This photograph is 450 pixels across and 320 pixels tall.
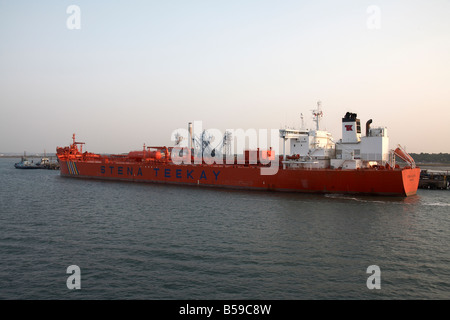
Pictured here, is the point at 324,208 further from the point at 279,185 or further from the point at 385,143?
the point at 385,143

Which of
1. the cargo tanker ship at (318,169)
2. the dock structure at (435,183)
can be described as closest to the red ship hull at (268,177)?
the cargo tanker ship at (318,169)

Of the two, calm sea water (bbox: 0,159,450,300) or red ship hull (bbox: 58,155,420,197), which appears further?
red ship hull (bbox: 58,155,420,197)

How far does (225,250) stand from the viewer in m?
12.3

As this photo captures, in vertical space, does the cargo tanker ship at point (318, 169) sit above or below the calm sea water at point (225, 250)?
above

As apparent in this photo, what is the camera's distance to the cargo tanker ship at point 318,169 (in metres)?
24.4

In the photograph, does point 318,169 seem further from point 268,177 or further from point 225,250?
point 225,250

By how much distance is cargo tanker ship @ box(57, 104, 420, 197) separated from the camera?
80.1 ft

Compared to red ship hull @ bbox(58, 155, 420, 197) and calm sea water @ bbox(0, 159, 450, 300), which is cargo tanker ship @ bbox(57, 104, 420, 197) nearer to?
red ship hull @ bbox(58, 155, 420, 197)

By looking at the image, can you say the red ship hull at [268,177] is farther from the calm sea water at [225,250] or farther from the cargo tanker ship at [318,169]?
the calm sea water at [225,250]

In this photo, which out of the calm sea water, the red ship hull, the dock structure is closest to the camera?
the calm sea water

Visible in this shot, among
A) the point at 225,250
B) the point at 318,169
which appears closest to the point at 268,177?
the point at 318,169

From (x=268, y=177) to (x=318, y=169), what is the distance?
14.0 feet

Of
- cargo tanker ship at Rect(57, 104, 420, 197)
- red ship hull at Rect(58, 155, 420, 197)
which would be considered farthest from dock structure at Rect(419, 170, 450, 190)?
red ship hull at Rect(58, 155, 420, 197)
